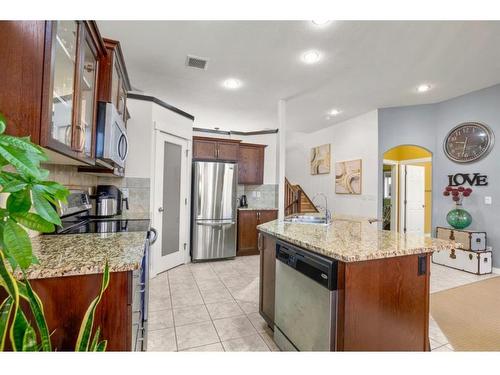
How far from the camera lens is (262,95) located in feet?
13.6

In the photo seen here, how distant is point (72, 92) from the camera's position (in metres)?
1.31

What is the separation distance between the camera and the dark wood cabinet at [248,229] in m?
4.52

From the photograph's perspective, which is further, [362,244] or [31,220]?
[362,244]

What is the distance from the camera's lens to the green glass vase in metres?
3.87

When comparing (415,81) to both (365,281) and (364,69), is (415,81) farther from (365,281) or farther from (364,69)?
(365,281)

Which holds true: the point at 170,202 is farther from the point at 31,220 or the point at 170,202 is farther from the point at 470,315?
the point at 470,315

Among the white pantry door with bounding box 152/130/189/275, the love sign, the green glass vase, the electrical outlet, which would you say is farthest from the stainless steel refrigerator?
the love sign

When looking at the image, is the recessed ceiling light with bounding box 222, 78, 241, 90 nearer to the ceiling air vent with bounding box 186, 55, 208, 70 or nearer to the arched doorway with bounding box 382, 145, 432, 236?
the ceiling air vent with bounding box 186, 55, 208, 70

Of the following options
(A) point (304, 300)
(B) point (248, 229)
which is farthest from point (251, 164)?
(A) point (304, 300)

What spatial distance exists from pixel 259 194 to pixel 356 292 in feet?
12.7

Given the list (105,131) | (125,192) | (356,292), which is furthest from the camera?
(125,192)

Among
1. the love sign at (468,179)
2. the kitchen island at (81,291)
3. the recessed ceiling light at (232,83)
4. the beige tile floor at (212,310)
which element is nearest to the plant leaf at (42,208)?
the kitchen island at (81,291)

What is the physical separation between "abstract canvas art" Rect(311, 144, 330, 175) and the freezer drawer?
3.05 m
